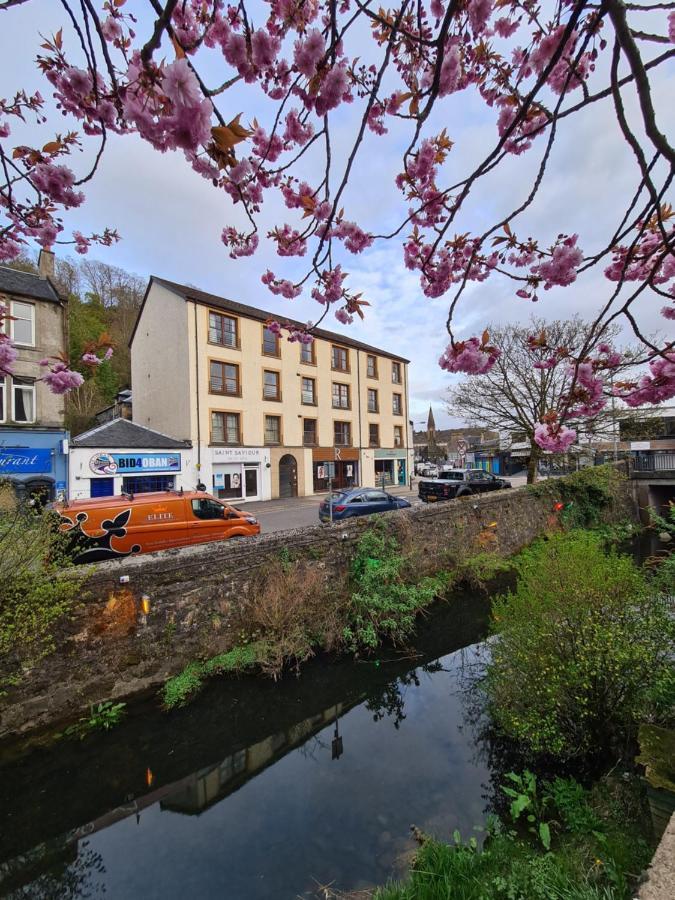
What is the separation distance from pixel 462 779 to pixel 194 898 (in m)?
2.85

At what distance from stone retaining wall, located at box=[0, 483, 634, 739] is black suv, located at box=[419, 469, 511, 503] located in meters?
8.51

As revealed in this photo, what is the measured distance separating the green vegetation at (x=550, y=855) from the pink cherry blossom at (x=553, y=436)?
2423mm

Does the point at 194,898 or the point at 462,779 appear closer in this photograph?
the point at 194,898

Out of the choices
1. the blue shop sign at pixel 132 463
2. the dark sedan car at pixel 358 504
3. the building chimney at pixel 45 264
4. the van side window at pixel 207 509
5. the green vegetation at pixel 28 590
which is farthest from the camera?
the building chimney at pixel 45 264

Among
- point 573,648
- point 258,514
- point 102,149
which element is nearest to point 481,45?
point 102,149

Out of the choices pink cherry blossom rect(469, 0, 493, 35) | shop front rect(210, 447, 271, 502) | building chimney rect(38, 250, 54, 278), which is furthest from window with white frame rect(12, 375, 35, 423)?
pink cherry blossom rect(469, 0, 493, 35)

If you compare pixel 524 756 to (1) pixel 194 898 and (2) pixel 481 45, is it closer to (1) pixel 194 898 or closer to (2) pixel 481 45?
(1) pixel 194 898

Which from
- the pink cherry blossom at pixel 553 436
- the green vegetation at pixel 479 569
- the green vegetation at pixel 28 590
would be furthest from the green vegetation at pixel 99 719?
the green vegetation at pixel 479 569

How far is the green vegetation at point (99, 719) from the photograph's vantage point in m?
4.91

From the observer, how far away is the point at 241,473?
2109 centimetres

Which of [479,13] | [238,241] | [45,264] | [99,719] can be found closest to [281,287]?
[238,241]

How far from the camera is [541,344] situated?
271cm

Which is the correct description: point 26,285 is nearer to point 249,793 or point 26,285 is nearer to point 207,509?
point 207,509

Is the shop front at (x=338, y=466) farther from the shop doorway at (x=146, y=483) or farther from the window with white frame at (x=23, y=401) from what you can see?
the window with white frame at (x=23, y=401)
